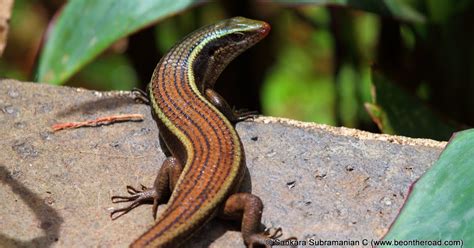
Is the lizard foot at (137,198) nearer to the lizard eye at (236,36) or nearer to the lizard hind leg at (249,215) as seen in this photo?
the lizard hind leg at (249,215)

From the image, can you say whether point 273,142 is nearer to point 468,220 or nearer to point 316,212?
point 316,212

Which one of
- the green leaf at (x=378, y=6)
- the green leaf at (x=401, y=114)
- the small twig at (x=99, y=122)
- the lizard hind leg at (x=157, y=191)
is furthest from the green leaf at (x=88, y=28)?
the green leaf at (x=401, y=114)

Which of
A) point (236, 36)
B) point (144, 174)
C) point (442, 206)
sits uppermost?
point (442, 206)

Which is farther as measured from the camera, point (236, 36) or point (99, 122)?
point (236, 36)

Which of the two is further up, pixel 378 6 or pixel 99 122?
pixel 378 6

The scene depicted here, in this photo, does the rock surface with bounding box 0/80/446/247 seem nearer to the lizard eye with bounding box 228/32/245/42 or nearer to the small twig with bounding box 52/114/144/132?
the small twig with bounding box 52/114/144/132

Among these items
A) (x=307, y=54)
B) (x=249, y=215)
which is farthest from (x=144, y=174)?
(x=307, y=54)

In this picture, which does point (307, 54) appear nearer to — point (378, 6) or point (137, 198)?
point (378, 6)

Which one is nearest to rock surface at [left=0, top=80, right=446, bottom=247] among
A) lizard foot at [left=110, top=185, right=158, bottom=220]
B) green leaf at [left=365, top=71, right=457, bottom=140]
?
lizard foot at [left=110, top=185, right=158, bottom=220]
